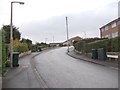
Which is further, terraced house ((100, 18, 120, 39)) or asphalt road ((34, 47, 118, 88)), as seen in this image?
terraced house ((100, 18, 120, 39))

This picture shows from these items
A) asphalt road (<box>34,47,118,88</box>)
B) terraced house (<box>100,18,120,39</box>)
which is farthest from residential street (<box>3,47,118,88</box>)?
terraced house (<box>100,18,120,39</box>)

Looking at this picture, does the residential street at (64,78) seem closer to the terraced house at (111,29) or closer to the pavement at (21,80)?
the pavement at (21,80)

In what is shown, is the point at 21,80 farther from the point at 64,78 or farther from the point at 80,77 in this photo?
the point at 80,77

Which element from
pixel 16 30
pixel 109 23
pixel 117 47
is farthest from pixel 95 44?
pixel 16 30

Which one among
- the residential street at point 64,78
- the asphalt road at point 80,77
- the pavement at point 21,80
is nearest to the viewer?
the asphalt road at point 80,77

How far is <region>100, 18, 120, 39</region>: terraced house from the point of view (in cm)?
6210

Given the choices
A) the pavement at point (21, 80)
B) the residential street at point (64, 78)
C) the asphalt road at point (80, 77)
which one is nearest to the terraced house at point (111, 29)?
the asphalt road at point (80, 77)

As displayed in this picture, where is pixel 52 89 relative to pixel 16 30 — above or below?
below

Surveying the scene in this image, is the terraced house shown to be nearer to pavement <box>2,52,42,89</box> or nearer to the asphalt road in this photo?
the asphalt road

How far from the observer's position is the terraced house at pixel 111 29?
62.1 metres

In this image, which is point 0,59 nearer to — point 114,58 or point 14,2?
point 14,2

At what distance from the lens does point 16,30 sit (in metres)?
71.4

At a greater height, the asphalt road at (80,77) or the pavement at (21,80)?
the asphalt road at (80,77)

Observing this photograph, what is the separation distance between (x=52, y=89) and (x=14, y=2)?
1557cm
